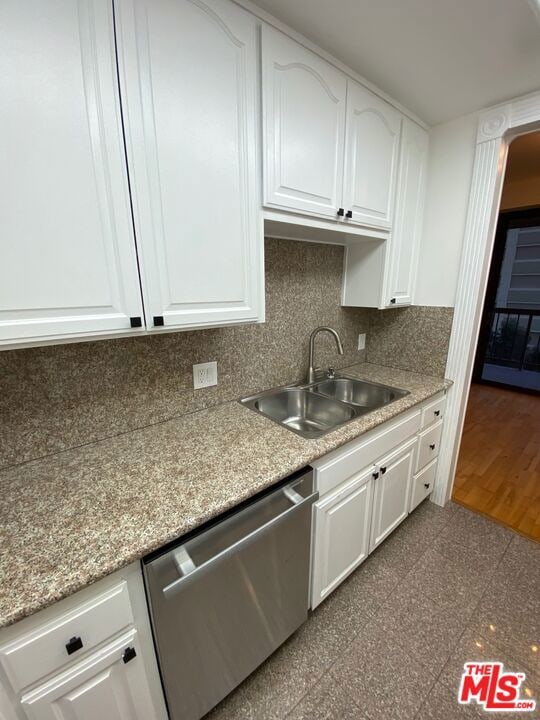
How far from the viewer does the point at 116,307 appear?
2.77 feet

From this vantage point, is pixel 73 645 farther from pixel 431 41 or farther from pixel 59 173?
pixel 431 41

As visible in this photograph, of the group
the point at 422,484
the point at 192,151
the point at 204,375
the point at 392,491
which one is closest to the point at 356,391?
the point at 392,491

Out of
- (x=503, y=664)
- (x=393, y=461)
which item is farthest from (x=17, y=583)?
(x=503, y=664)

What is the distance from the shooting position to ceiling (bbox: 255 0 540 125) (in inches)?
37.6

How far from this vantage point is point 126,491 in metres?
0.88

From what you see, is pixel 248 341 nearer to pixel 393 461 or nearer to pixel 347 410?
pixel 347 410

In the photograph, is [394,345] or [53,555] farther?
[394,345]

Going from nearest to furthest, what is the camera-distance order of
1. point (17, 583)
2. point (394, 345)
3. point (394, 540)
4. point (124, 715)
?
1. point (17, 583)
2. point (124, 715)
3. point (394, 540)
4. point (394, 345)

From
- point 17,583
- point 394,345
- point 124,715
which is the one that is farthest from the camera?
point 394,345

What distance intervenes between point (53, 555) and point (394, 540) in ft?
5.85

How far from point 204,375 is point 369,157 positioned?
1.26 meters

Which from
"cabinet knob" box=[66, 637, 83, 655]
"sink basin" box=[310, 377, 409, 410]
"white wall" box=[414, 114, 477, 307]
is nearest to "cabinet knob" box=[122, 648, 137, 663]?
"cabinet knob" box=[66, 637, 83, 655]

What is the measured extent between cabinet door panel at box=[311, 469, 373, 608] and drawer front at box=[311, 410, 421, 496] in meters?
0.06

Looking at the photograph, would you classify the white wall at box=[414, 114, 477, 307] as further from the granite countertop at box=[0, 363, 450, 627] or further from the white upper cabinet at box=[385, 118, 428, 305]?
the granite countertop at box=[0, 363, 450, 627]
